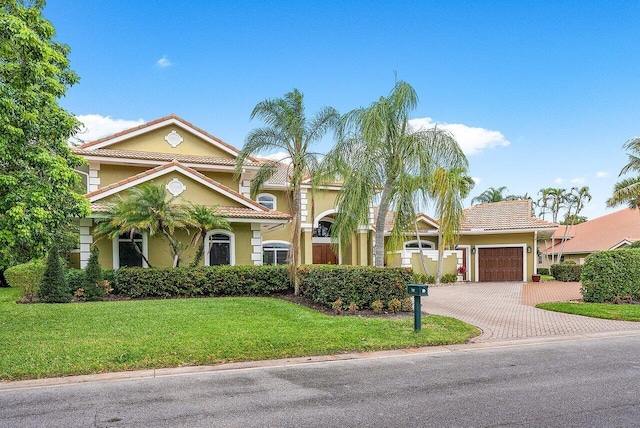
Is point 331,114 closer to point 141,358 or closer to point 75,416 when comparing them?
point 141,358

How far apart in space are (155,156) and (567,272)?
82.7 ft

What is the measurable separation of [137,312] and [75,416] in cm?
664

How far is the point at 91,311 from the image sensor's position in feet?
38.4

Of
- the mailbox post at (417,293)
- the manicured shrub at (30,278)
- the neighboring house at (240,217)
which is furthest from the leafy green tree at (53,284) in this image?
the mailbox post at (417,293)

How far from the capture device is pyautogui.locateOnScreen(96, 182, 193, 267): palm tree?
14547mm

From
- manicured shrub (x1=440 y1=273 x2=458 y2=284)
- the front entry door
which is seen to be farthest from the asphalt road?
the front entry door

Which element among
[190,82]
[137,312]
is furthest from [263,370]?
[190,82]

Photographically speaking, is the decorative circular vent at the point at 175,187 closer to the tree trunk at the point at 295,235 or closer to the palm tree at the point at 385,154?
the tree trunk at the point at 295,235

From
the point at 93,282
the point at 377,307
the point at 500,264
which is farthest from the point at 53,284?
the point at 500,264

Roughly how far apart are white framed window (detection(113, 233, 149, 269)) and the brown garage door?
65.7ft

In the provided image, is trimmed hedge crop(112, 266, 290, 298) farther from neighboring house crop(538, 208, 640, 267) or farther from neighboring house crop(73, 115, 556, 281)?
neighboring house crop(538, 208, 640, 267)

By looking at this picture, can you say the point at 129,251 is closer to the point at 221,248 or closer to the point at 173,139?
the point at 221,248

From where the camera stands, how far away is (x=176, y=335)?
358 inches

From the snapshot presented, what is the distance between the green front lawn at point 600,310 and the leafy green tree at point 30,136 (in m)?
14.4
